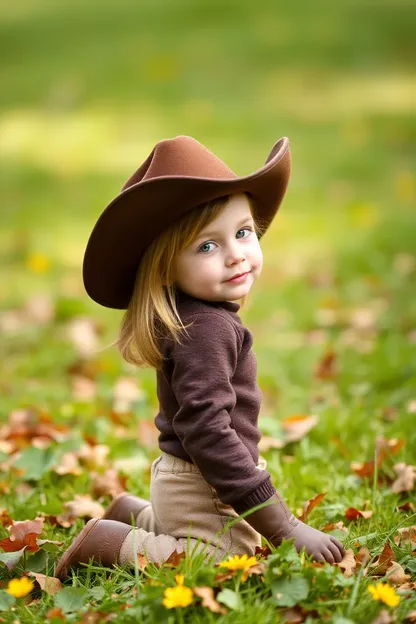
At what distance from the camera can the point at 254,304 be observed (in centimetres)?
552

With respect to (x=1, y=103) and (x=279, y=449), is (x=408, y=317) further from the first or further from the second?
(x=1, y=103)

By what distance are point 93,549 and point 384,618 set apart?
0.89 m

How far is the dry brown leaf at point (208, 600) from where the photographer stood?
2.18 metres

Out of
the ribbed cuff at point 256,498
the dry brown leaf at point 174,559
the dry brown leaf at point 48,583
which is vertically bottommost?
the dry brown leaf at point 48,583

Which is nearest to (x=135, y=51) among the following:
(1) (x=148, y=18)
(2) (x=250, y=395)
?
(1) (x=148, y=18)

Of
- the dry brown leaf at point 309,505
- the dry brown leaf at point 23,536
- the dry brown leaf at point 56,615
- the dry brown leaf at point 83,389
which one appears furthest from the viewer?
the dry brown leaf at point 83,389

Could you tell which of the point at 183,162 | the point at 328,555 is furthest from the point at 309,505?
the point at 183,162

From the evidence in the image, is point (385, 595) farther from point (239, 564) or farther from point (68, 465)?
point (68, 465)

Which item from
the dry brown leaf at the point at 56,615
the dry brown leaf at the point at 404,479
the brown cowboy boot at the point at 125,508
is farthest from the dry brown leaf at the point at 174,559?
the dry brown leaf at the point at 404,479

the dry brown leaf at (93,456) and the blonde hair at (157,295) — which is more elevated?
the blonde hair at (157,295)

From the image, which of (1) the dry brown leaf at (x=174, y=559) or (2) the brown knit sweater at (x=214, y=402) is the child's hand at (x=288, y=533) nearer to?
(2) the brown knit sweater at (x=214, y=402)

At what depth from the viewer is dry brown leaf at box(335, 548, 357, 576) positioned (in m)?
2.40

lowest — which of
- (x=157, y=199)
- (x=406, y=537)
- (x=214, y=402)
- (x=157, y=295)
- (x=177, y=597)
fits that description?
(x=406, y=537)

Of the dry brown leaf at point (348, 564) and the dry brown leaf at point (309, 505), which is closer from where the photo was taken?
the dry brown leaf at point (348, 564)
